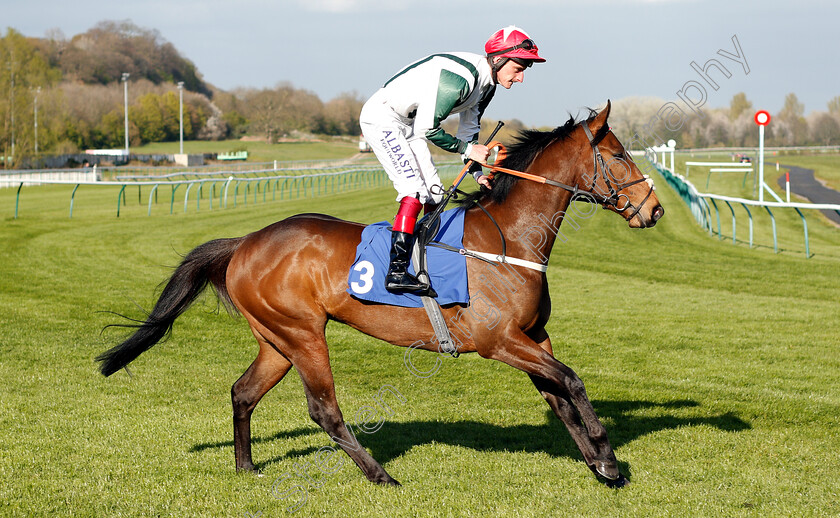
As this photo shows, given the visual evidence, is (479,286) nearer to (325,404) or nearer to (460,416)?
(325,404)

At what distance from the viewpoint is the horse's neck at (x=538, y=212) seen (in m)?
A: 4.05

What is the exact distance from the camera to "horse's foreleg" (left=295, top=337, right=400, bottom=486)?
13.2 ft

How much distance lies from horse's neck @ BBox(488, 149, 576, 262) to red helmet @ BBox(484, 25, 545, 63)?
0.55 metres

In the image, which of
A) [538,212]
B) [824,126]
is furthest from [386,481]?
[824,126]

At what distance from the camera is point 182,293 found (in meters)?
4.64

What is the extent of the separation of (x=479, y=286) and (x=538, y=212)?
1.65ft

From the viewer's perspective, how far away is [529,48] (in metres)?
3.92

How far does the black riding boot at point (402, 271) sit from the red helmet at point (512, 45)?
1.02 m

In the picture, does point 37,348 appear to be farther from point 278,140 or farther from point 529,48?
point 278,140

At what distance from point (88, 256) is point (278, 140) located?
73.6 metres

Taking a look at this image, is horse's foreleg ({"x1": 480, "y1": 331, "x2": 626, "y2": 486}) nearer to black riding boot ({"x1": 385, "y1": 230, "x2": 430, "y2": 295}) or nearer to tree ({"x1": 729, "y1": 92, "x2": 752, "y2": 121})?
black riding boot ({"x1": 385, "y1": 230, "x2": 430, "y2": 295})

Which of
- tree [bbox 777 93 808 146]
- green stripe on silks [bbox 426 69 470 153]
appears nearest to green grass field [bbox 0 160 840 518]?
green stripe on silks [bbox 426 69 470 153]

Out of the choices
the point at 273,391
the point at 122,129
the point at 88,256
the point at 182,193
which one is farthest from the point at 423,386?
the point at 122,129

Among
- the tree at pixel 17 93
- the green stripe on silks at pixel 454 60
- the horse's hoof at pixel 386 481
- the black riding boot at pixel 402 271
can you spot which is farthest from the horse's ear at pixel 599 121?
the tree at pixel 17 93
